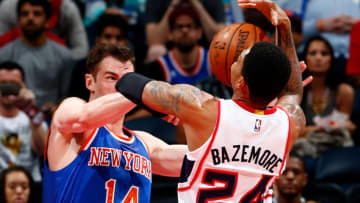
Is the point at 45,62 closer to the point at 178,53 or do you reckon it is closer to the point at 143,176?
the point at 178,53

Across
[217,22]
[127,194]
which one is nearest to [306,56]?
[217,22]

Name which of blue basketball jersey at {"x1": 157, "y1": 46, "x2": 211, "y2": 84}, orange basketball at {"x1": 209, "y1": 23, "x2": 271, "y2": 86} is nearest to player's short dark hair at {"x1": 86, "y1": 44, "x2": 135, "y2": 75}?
orange basketball at {"x1": 209, "y1": 23, "x2": 271, "y2": 86}

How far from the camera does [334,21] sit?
8.35m

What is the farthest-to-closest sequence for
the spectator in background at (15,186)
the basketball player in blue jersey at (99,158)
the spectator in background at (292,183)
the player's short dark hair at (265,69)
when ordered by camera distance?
1. the spectator in background at (292,183)
2. the spectator in background at (15,186)
3. the basketball player in blue jersey at (99,158)
4. the player's short dark hair at (265,69)

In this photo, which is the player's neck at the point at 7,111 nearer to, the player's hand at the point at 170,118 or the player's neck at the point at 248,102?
the player's hand at the point at 170,118

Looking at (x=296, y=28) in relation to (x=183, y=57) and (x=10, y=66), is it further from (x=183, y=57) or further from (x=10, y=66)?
(x=10, y=66)

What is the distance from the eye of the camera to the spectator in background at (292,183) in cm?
663

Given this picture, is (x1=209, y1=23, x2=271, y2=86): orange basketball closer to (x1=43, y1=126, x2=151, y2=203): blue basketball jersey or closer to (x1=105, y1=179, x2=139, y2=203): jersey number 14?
(x1=43, y1=126, x2=151, y2=203): blue basketball jersey

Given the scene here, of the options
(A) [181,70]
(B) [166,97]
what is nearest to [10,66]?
(A) [181,70]

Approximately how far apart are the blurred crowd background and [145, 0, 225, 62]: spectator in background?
1 cm

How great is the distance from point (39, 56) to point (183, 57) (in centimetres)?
169

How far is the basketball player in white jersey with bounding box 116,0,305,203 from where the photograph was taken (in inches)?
132

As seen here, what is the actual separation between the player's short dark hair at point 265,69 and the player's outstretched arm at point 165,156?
112cm

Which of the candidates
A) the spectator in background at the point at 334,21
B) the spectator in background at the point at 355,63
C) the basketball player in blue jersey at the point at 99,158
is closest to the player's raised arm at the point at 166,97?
the basketball player in blue jersey at the point at 99,158
